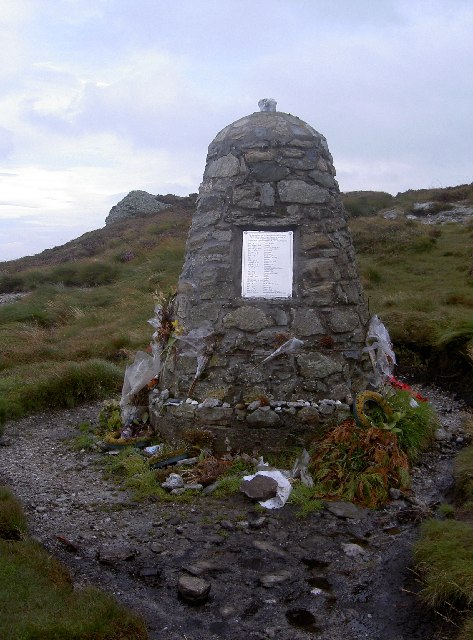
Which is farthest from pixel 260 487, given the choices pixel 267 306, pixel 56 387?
pixel 56 387

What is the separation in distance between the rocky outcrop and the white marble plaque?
31845mm

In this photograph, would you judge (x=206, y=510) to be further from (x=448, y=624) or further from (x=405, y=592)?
(x=448, y=624)

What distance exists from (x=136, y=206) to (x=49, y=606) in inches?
1504

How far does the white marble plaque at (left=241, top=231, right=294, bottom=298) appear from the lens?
7.48 meters

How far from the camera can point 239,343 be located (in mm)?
7348

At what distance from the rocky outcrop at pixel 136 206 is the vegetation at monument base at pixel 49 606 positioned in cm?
3509

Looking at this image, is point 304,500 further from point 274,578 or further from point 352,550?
point 274,578

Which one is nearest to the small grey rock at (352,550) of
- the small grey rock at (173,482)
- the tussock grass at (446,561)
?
the tussock grass at (446,561)

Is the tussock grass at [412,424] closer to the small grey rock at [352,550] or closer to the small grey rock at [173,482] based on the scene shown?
the small grey rock at [352,550]

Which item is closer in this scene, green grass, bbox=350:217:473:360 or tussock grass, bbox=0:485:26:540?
tussock grass, bbox=0:485:26:540

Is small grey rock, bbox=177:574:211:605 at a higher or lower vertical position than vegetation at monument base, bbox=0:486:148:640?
lower

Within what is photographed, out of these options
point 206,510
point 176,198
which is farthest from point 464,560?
point 176,198

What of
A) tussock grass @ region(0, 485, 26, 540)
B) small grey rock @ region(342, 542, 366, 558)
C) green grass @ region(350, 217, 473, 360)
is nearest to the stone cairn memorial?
small grey rock @ region(342, 542, 366, 558)

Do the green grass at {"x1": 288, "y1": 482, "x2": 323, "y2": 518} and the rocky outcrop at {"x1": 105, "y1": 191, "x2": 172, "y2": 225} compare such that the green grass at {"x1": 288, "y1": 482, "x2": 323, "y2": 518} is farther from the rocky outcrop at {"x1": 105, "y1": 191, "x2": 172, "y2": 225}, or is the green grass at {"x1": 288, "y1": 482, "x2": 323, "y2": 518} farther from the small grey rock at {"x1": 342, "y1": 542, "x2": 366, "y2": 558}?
the rocky outcrop at {"x1": 105, "y1": 191, "x2": 172, "y2": 225}
